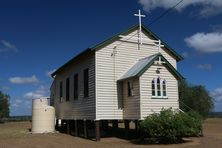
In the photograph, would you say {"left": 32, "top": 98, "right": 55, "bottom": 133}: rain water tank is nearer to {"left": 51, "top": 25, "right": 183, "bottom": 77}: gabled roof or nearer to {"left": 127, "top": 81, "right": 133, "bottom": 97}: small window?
{"left": 51, "top": 25, "right": 183, "bottom": 77}: gabled roof

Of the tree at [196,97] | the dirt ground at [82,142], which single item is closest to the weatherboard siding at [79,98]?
the dirt ground at [82,142]

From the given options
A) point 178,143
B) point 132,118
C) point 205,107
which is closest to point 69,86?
point 132,118

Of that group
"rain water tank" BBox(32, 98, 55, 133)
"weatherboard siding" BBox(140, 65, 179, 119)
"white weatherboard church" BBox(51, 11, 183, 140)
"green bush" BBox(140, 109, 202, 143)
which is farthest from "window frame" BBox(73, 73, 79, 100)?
"green bush" BBox(140, 109, 202, 143)

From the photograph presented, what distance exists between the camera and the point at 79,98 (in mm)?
27922

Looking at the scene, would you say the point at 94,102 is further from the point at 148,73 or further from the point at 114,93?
the point at 148,73

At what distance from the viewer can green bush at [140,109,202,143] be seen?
20438mm

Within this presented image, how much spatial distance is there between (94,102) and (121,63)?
10.7ft

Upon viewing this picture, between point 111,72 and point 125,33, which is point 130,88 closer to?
point 111,72

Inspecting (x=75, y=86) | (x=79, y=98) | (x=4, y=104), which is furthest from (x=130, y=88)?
(x=4, y=104)

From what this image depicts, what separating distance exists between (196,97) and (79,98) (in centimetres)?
2663

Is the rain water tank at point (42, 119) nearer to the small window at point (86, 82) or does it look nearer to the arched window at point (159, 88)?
the small window at point (86, 82)

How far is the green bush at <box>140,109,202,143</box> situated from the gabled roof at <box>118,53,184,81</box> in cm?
294

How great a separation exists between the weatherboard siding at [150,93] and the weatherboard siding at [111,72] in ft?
3.68

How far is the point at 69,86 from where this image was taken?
31547 millimetres
